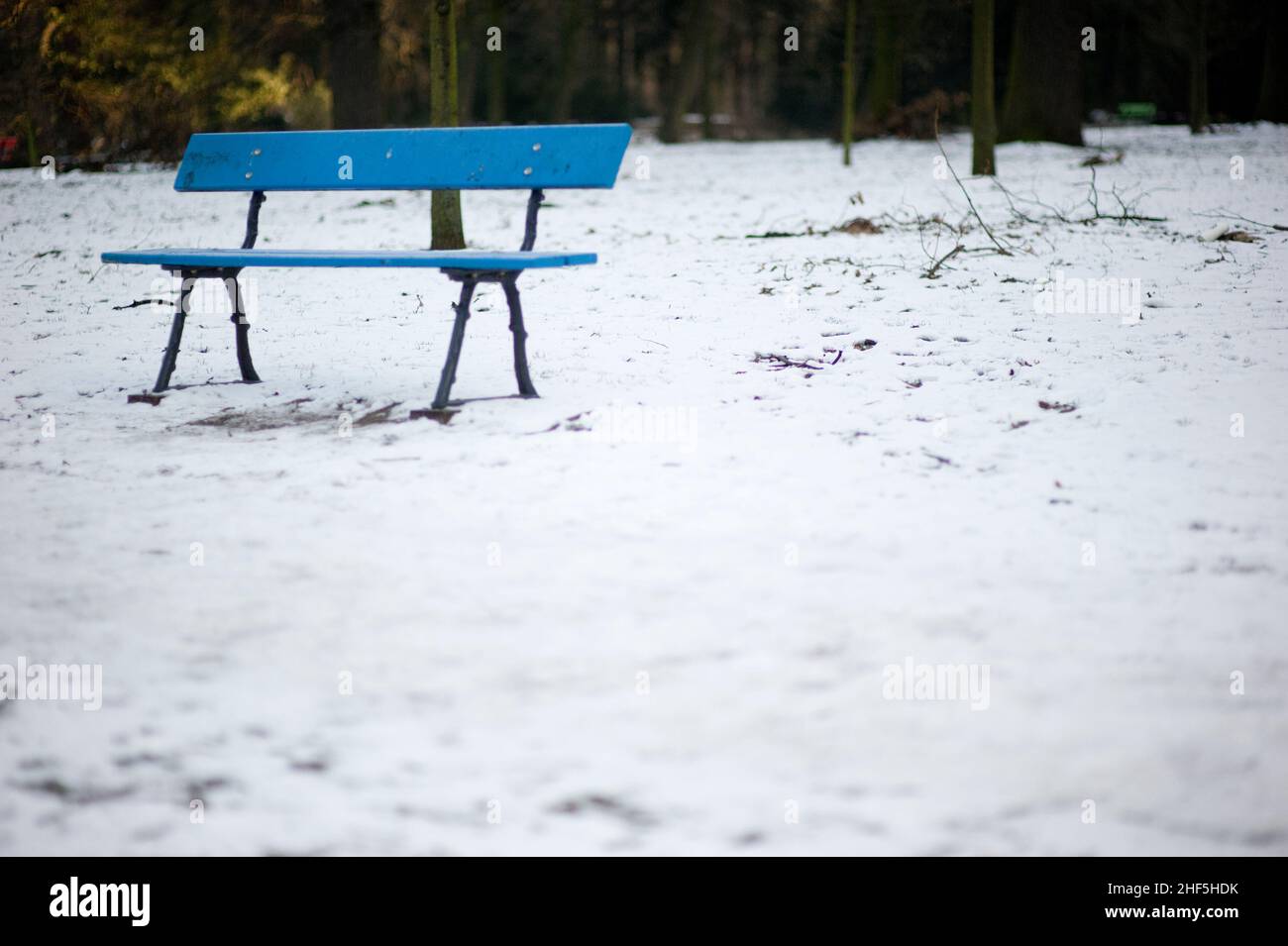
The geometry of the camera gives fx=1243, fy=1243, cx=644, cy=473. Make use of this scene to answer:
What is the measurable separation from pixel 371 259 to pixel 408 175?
0.85m

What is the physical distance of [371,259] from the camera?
4609 mm

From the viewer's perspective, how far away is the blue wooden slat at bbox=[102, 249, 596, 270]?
4.48 m

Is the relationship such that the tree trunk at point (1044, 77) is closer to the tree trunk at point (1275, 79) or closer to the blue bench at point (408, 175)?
the tree trunk at point (1275, 79)

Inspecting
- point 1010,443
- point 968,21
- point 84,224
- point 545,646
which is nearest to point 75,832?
point 545,646

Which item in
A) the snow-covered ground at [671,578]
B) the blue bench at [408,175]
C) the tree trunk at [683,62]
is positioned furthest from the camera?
the tree trunk at [683,62]

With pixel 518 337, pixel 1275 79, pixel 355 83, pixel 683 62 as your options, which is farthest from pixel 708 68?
pixel 518 337

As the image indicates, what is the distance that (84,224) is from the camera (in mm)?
11969

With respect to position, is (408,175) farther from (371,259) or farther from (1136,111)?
(1136,111)

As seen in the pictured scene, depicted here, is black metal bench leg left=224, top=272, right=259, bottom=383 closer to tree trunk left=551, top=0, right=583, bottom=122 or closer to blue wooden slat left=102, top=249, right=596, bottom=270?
blue wooden slat left=102, top=249, right=596, bottom=270

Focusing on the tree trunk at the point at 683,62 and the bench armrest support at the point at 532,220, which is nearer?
the bench armrest support at the point at 532,220

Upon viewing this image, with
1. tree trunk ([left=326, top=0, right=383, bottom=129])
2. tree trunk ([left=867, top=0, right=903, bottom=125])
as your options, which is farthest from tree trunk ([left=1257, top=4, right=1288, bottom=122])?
tree trunk ([left=326, top=0, right=383, bottom=129])

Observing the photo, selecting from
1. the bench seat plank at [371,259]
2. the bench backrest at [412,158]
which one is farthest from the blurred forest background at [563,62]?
the bench seat plank at [371,259]

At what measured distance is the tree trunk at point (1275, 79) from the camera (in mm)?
25656

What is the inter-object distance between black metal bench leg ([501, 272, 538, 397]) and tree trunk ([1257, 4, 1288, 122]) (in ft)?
83.1
